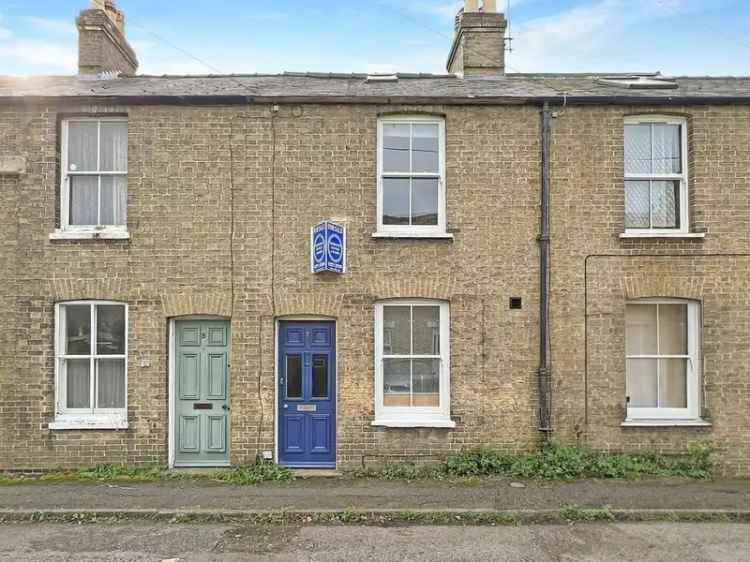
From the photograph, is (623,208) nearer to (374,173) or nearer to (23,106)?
(374,173)

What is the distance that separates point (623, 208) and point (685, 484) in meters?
4.28

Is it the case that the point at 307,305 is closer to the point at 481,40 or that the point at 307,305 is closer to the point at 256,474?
the point at 256,474

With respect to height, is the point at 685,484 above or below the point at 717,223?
below

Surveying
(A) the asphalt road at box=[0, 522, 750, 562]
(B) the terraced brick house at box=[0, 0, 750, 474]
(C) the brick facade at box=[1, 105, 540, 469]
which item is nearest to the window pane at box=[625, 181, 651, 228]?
(B) the terraced brick house at box=[0, 0, 750, 474]

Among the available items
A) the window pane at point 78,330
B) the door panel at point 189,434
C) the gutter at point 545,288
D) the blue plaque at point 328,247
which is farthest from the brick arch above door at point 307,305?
the gutter at point 545,288

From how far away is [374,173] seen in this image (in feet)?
31.3

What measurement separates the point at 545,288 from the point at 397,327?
2.45 m

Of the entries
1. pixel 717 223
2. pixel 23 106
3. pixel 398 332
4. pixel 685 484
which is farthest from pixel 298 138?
pixel 685 484

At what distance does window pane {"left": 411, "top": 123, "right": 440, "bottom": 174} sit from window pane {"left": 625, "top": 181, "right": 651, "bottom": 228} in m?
3.18

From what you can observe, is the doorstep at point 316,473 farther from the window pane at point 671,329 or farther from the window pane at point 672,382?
the window pane at point 671,329

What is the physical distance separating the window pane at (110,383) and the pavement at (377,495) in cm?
133

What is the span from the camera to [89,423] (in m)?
9.26

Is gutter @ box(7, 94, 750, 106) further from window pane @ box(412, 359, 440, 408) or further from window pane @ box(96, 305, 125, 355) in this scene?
window pane @ box(412, 359, 440, 408)

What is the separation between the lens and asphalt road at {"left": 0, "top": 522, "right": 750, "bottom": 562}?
20.3ft
